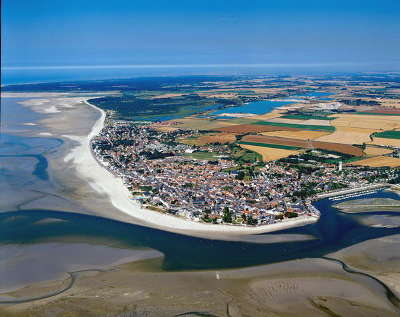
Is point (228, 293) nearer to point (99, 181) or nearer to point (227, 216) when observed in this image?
point (227, 216)

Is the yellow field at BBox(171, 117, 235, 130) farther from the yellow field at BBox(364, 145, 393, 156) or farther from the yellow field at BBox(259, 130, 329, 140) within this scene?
the yellow field at BBox(364, 145, 393, 156)

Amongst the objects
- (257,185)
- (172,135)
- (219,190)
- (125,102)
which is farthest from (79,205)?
(125,102)

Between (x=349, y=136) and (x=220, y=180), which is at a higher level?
(x=349, y=136)

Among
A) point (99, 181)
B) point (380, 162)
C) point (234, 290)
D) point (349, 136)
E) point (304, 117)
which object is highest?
point (304, 117)

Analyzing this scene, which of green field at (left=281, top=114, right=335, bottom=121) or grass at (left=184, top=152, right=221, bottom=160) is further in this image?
green field at (left=281, top=114, right=335, bottom=121)

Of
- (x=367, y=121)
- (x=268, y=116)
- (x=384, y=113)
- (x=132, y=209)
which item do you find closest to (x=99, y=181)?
(x=132, y=209)

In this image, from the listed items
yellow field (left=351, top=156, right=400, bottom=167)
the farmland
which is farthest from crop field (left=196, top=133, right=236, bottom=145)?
yellow field (left=351, top=156, right=400, bottom=167)
